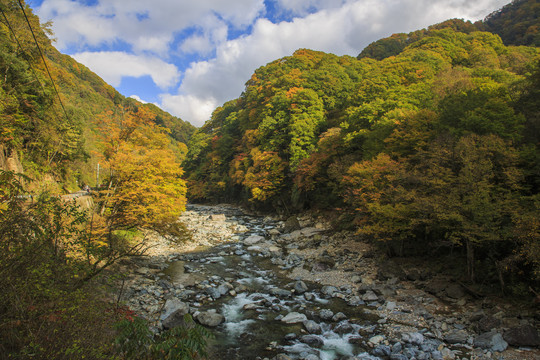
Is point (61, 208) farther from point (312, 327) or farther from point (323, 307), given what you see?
point (323, 307)

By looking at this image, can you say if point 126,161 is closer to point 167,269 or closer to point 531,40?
point 167,269

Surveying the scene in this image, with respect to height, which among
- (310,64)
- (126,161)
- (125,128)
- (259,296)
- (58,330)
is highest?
(310,64)

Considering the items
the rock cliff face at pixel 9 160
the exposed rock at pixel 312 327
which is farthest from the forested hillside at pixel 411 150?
the rock cliff face at pixel 9 160

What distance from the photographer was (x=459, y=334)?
7926 millimetres

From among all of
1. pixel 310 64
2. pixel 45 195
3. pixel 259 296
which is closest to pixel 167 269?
pixel 259 296

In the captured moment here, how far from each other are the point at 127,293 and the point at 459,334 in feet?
37.9

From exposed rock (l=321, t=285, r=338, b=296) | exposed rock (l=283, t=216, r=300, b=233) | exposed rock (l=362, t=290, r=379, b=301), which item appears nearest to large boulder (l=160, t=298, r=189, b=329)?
exposed rock (l=321, t=285, r=338, b=296)

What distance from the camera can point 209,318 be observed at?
30.4ft

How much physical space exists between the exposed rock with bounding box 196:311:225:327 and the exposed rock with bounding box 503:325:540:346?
27.8 feet

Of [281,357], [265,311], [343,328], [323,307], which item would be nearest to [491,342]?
[343,328]

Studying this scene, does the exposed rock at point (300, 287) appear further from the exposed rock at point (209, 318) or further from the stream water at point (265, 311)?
the exposed rock at point (209, 318)

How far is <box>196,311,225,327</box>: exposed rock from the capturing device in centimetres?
910

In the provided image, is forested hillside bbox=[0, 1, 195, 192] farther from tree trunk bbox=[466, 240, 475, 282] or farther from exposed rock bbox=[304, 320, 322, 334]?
tree trunk bbox=[466, 240, 475, 282]

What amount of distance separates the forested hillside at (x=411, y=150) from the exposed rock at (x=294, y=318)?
580cm
